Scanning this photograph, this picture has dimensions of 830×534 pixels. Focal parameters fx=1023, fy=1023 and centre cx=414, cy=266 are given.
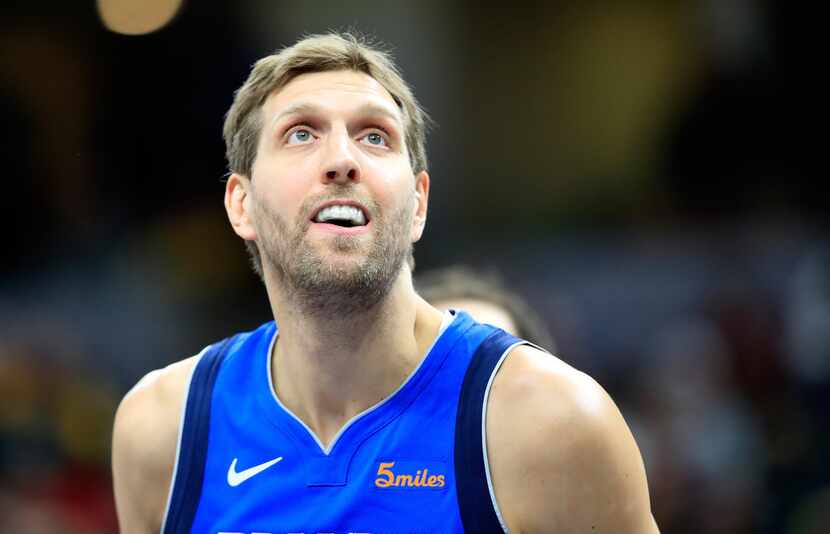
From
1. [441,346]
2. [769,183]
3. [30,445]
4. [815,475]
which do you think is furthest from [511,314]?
[769,183]

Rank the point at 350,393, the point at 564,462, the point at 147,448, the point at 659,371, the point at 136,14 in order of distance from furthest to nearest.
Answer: the point at 136,14 < the point at 659,371 < the point at 147,448 < the point at 350,393 < the point at 564,462

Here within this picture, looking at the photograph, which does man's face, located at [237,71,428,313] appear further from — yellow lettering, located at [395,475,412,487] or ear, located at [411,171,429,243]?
yellow lettering, located at [395,475,412,487]

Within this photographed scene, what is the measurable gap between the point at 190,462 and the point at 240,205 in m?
0.77

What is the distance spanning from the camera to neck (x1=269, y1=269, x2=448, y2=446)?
9.23 ft

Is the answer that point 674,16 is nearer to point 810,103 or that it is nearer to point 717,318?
point 810,103

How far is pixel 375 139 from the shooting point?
290cm

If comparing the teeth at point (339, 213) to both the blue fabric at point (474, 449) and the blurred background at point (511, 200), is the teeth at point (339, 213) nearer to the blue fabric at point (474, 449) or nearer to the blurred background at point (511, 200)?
the blue fabric at point (474, 449)

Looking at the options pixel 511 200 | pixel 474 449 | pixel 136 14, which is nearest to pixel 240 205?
pixel 474 449

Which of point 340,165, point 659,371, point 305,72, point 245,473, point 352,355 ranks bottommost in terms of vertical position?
point 659,371

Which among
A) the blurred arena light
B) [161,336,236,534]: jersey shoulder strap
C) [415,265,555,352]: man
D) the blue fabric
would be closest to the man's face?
the blue fabric

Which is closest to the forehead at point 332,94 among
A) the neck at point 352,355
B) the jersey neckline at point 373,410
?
the neck at point 352,355

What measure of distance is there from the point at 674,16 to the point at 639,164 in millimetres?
1479

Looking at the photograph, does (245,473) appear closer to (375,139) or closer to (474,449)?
(474,449)

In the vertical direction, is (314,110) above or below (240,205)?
above
